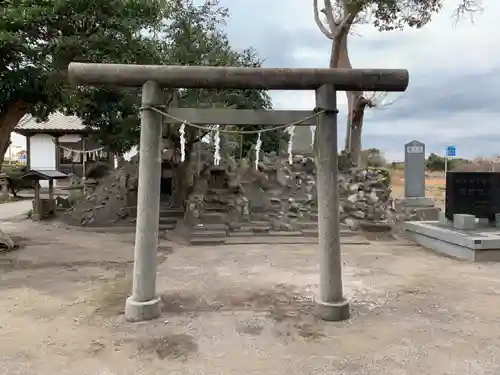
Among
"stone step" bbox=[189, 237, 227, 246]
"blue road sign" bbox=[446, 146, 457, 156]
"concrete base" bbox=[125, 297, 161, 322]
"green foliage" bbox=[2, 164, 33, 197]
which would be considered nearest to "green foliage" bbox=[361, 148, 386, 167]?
"blue road sign" bbox=[446, 146, 457, 156]

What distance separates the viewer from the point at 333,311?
5152 mm

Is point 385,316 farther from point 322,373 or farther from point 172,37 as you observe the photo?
point 172,37

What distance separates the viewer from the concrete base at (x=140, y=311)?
507 cm

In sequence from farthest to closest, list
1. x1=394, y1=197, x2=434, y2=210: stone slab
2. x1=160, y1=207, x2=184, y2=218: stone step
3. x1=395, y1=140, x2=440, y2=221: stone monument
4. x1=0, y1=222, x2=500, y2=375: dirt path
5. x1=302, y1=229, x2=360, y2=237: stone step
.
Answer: x1=395, y1=140, x2=440, y2=221: stone monument → x1=394, y1=197, x2=434, y2=210: stone slab → x1=160, y1=207, x2=184, y2=218: stone step → x1=302, y1=229, x2=360, y2=237: stone step → x1=0, y1=222, x2=500, y2=375: dirt path

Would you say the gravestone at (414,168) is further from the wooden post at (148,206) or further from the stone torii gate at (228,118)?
the wooden post at (148,206)

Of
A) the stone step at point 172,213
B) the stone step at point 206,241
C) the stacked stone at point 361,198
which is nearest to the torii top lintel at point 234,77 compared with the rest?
the stone step at point 206,241

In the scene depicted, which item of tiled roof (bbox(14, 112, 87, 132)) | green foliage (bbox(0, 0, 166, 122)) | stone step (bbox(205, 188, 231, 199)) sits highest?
tiled roof (bbox(14, 112, 87, 132))

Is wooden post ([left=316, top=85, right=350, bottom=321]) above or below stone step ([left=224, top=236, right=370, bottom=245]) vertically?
above

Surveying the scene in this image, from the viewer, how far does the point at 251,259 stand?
8.91 meters

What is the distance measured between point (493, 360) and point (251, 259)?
5.31m

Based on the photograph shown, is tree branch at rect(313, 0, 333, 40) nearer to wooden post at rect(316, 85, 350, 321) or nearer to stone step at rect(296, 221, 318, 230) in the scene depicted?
stone step at rect(296, 221, 318, 230)

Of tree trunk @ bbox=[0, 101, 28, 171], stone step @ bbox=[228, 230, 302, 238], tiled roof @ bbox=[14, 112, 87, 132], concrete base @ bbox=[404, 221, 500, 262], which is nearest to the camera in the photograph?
concrete base @ bbox=[404, 221, 500, 262]

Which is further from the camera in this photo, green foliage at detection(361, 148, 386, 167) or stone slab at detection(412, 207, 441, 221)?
green foliage at detection(361, 148, 386, 167)

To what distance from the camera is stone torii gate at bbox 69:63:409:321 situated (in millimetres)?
5184
